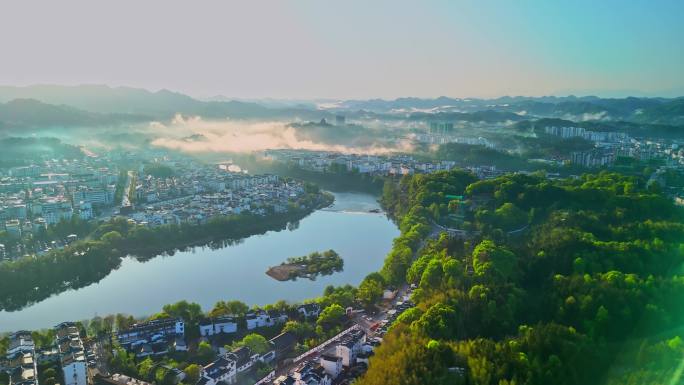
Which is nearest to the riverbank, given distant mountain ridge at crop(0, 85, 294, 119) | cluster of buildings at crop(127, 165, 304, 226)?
cluster of buildings at crop(127, 165, 304, 226)

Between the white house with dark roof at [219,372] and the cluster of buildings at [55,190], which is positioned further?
the cluster of buildings at [55,190]

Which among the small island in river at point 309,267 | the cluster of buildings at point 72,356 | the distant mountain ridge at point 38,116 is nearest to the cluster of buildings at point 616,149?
the small island in river at point 309,267

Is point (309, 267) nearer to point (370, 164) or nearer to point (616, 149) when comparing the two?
point (370, 164)

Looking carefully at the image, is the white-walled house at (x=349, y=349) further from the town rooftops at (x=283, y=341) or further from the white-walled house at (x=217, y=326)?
the white-walled house at (x=217, y=326)

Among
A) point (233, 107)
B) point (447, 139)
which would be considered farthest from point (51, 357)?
point (233, 107)

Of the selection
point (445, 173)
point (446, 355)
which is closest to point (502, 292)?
point (446, 355)
